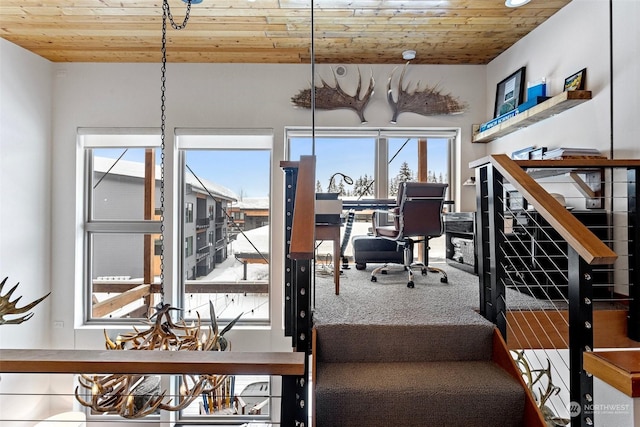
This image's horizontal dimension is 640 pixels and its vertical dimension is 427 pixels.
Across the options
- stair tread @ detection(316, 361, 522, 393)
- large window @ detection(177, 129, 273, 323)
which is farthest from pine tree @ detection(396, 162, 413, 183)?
stair tread @ detection(316, 361, 522, 393)

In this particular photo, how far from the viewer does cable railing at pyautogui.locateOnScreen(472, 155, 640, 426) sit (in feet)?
4.15

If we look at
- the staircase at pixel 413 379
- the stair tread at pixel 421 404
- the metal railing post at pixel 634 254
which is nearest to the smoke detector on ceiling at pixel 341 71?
the metal railing post at pixel 634 254

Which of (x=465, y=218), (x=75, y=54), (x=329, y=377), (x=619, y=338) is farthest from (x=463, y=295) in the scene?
(x=75, y=54)

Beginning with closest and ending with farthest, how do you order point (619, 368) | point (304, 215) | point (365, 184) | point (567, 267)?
point (619, 368) < point (304, 215) < point (567, 267) < point (365, 184)

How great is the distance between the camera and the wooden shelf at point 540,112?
2438mm

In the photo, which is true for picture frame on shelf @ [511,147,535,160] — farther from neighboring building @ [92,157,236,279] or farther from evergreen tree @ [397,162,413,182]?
neighboring building @ [92,157,236,279]

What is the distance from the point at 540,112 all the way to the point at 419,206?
4.15 ft

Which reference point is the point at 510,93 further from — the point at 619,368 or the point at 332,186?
the point at 619,368

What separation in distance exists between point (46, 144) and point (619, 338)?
5570 mm

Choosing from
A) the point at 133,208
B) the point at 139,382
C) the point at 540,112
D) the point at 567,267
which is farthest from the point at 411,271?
the point at 133,208

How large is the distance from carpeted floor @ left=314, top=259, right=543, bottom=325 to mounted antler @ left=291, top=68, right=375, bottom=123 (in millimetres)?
2020

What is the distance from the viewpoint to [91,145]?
3996 millimetres

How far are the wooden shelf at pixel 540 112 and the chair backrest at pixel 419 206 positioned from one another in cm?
96

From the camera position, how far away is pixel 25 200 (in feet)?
11.7
